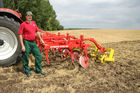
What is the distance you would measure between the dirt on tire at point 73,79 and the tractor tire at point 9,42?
30 centimetres

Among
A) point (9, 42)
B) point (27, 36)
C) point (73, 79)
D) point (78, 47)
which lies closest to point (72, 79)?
point (73, 79)

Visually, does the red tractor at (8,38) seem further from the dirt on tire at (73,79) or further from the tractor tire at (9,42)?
the dirt on tire at (73,79)

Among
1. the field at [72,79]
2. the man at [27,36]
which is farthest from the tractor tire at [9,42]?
the man at [27,36]

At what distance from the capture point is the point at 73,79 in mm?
3014

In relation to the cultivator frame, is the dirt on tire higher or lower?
lower

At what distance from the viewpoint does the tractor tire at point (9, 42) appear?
330cm

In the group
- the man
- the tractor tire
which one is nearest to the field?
the tractor tire

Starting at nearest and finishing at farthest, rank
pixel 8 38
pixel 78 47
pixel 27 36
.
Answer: pixel 27 36 → pixel 8 38 → pixel 78 47

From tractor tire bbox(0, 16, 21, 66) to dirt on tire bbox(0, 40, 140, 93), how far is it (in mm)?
296

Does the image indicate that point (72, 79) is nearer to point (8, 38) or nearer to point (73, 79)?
point (73, 79)

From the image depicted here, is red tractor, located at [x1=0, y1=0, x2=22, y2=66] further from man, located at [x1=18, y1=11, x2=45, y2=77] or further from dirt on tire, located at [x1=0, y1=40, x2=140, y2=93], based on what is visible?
man, located at [x1=18, y1=11, x2=45, y2=77]

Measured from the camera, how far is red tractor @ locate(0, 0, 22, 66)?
130 inches

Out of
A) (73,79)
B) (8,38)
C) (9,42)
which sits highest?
(8,38)

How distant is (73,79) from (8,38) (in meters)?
2.11
